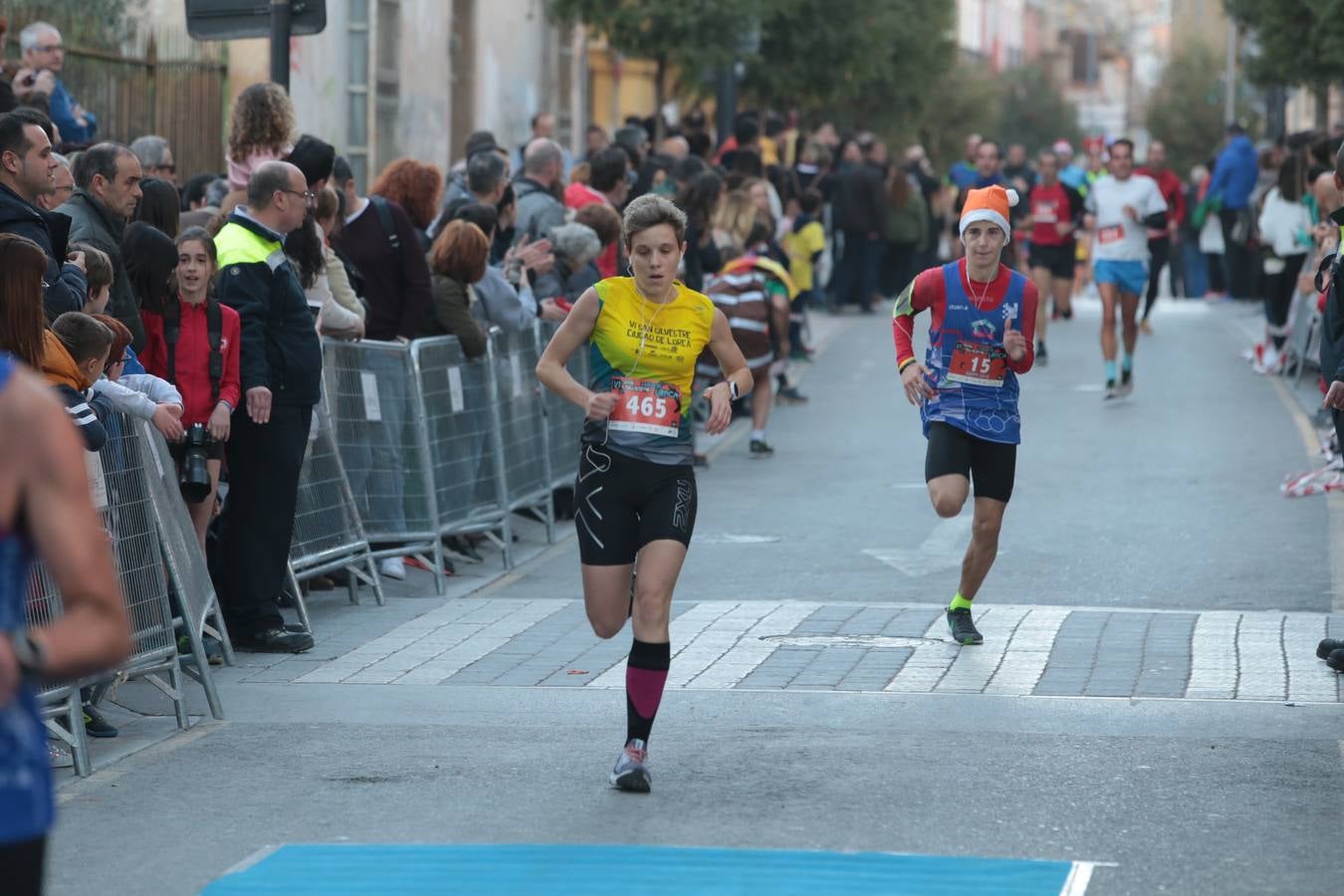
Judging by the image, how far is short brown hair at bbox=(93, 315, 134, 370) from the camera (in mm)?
7758

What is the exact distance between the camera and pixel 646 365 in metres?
7.18

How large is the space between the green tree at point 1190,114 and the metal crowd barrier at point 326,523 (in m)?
58.6

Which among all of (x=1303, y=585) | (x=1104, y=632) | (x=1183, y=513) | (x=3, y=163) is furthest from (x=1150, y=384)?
(x=3, y=163)

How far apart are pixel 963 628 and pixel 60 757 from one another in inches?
148

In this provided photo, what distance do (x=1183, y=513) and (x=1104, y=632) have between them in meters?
3.87

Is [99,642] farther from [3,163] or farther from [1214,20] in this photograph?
[1214,20]

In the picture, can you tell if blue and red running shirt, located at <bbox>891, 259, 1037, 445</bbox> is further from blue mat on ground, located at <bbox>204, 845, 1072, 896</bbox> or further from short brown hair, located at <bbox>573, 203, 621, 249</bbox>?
short brown hair, located at <bbox>573, 203, 621, 249</bbox>

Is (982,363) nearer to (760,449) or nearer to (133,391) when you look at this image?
(133,391)

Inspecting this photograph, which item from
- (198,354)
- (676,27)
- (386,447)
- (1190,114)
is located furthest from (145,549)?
(1190,114)

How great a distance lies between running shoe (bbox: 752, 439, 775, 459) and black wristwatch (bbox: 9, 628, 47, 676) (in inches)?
524

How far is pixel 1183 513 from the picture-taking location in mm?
13414

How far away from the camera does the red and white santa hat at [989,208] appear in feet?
31.0

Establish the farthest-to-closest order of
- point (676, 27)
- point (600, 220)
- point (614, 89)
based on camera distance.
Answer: point (614, 89) < point (676, 27) < point (600, 220)

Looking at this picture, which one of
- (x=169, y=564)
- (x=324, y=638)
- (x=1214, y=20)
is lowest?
(x=324, y=638)
